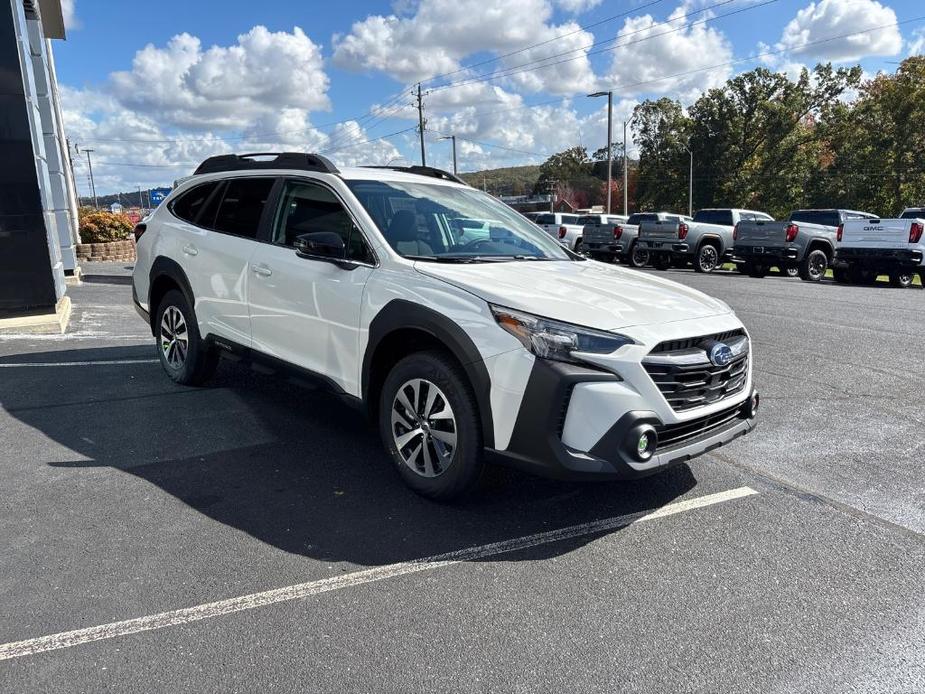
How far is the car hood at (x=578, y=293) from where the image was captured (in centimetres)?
339

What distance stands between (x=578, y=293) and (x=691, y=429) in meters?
0.89

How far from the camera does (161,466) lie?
4.42m

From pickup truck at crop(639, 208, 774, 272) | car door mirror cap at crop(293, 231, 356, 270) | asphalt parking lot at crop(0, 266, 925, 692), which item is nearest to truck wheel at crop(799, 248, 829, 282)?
pickup truck at crop(639, 208, 774, 272)

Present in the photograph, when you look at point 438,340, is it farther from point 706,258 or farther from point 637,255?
point 637,255

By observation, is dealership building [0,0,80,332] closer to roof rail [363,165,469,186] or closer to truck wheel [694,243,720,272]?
roof rail [363,165,469,186]

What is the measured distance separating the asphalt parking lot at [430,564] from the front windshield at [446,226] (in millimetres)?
1383

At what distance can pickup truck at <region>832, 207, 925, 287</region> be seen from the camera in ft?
53.3

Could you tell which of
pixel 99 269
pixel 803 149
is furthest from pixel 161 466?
pixel 803 149

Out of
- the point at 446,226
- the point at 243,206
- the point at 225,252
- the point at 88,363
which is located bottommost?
the point at 88,363

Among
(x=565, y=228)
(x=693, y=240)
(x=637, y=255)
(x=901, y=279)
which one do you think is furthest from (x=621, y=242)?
(x=901, y=279)

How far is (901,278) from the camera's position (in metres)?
17.1

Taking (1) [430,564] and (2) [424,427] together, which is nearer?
(1) [430,564]

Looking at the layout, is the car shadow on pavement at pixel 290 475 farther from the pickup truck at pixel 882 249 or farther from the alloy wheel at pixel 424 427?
the pickup truck at pixel 882 249

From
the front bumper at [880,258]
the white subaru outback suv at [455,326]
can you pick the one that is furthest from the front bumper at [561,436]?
the front bumper at [880,258]
